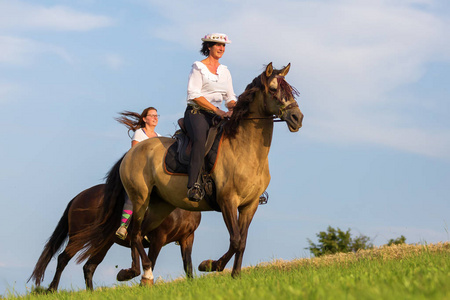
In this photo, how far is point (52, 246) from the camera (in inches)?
473

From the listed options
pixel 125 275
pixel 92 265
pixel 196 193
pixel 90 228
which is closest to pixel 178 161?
pixel 196 193

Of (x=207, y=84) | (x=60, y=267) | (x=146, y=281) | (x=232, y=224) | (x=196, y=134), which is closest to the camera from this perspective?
(x=232, y=224)

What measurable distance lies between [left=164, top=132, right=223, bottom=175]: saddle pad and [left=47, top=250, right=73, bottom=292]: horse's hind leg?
375 centimetres

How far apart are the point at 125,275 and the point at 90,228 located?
110 centimetres

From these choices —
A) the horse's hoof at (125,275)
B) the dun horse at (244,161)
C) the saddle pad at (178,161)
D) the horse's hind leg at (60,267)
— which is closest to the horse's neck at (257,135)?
the dun horse at (244,161)

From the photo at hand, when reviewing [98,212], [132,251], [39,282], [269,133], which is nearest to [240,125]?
[269,133]

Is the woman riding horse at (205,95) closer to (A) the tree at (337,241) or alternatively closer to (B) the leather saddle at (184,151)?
(B) the leather saddle at (184,151)

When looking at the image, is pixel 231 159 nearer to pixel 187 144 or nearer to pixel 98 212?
pixel 187 144

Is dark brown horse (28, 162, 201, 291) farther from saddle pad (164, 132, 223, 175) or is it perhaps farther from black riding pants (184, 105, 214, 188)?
black riding pants (184, 105, 214, 188)

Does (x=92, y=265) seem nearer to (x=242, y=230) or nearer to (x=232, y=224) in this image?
(x=242, y=230)

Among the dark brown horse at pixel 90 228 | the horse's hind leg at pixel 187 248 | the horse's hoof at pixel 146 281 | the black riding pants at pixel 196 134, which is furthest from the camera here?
the horse's hind leg at pixel 187 248

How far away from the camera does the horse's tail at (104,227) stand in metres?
10.4

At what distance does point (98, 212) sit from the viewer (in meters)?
11.0

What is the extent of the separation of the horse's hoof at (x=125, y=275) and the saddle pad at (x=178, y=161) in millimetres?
2420
